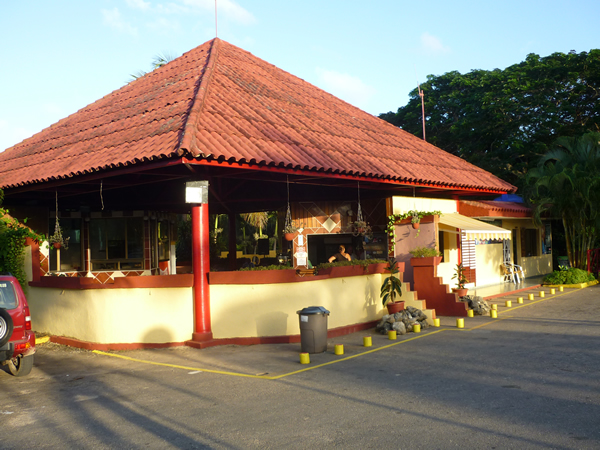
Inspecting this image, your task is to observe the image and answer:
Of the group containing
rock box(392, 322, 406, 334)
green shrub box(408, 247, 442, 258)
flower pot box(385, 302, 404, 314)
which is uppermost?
green shrub box(408, 247, 442, 258)

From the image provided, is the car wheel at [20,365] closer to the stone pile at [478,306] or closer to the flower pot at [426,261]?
the flower pot at [426,261]

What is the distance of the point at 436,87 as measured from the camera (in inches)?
1494

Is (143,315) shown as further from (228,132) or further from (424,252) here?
(424,252)

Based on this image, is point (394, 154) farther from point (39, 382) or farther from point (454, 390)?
point (39, 382)

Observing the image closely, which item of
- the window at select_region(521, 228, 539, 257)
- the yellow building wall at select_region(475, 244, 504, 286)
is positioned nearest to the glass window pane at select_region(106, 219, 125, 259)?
the yellow building wall at select_region(475, 244, 504, 286)

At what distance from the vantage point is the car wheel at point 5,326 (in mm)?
7852

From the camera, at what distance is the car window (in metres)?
8.44

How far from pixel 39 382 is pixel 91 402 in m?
1.89

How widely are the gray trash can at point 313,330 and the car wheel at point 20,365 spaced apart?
4.63m

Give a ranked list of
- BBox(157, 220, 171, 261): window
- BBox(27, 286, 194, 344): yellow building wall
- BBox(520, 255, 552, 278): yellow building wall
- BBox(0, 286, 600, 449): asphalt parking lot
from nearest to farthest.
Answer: BBox(0, 286, 600, 449): asphalt parking lot → BBox(27, 286, 194, 344): yellow building wall → BBox(157, 220, 171, 261): window → BBox(520, 255, 552, 278): yellow building wall

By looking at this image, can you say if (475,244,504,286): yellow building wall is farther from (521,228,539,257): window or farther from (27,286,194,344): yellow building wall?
(27,286,194,344): yellow building wall

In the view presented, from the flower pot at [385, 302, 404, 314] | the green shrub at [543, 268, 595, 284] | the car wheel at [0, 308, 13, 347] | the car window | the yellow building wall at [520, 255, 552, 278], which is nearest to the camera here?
the car wheel at [0, 308, 13, 347]

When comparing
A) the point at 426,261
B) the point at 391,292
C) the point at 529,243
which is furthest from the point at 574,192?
the point at 391,292

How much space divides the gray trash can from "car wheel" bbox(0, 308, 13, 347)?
15.6 feet
